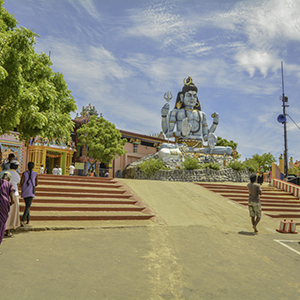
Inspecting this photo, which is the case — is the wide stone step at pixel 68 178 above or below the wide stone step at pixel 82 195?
above

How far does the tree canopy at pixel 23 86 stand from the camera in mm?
6500

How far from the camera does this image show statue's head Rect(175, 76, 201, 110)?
30.3m

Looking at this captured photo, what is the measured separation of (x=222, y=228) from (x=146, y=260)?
12.6 feet

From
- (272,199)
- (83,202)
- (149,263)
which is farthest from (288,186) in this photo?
(149,263)

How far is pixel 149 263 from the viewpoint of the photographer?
14.8 ft

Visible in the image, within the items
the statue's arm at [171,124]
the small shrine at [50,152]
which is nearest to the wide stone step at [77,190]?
the small shrine at [50,152]

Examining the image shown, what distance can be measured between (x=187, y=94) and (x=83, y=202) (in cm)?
2274

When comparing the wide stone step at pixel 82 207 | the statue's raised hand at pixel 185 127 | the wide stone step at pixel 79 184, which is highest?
the statue's raised hand at pixel 185 127

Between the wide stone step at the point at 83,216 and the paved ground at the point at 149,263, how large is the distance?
25.5 inches

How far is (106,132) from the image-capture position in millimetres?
25266

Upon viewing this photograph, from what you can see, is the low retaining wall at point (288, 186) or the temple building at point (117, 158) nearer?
the low retaining wall at point (288, 186)

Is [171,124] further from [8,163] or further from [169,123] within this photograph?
[8,163]

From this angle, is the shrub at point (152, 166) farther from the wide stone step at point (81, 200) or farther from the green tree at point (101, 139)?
the wide stone step at point (81, 200)

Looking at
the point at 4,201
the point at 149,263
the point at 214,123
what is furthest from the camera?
the point at 214,123
